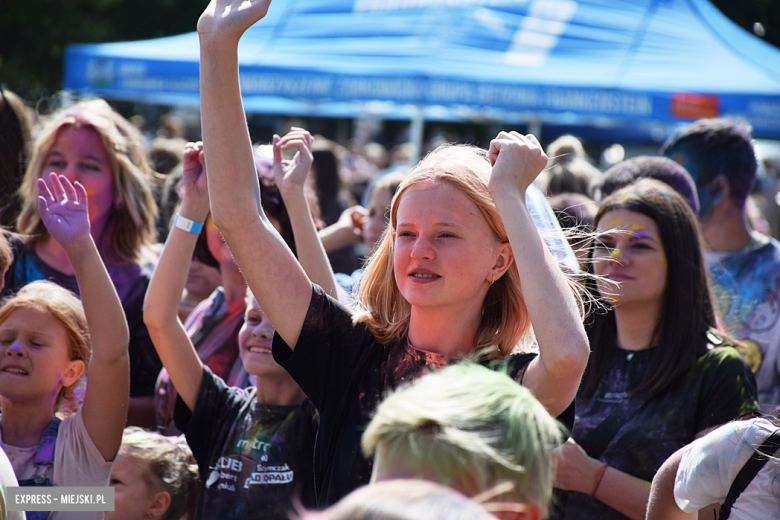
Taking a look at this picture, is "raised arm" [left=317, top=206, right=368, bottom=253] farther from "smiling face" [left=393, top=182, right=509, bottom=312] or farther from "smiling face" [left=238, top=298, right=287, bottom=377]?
"smiling face" [left=393, top=182, right=509, bottom=312]

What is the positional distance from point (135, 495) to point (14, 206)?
174cm

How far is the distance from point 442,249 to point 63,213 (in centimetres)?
125

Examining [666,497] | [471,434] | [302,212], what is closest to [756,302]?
[666,497]

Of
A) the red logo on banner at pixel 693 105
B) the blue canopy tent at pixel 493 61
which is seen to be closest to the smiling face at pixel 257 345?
the blue canopy tent at pixel 493 61

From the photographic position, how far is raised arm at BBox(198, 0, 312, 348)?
1.69 meters

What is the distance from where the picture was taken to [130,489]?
2584 mm

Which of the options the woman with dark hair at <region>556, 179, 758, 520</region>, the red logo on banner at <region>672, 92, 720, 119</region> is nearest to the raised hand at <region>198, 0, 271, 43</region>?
the woman with dark hair at <region>556, 179, 758, 520</region>

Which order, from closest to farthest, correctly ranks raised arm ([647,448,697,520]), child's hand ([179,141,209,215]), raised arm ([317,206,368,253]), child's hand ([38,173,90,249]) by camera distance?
1. raised arm ([647,448,697,520])
2. child's hand ([38,173,90,249])
3. child's hand ([179,141,209,215])
4. raised arm ([317,206,368,253])

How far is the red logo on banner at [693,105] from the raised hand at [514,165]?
5.83m

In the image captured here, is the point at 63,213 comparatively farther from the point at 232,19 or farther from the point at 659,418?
the point at 659,418

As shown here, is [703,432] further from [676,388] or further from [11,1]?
[11,1]

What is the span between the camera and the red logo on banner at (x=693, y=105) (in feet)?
22.7

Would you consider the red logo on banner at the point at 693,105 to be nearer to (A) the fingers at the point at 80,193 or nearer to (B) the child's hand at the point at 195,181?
(B) the child's hand at the point at 195,181

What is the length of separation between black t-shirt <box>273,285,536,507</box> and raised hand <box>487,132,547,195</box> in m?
0.41
